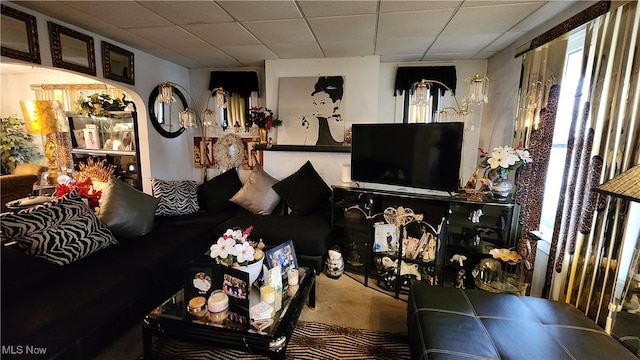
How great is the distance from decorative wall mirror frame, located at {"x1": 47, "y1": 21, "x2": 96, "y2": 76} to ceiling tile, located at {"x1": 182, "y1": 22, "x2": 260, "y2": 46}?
1.02 m

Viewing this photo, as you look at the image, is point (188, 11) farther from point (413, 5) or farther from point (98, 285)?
point (98, 285)

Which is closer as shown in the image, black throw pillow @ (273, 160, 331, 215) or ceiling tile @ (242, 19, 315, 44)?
ceiling tile @ (242, 19, 315, 44)

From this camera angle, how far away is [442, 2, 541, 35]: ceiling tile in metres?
2.00

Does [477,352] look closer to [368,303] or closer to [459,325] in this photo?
[459,325]

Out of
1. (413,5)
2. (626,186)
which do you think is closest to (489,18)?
(413,5)

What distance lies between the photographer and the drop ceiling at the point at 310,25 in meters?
1.98

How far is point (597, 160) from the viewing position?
5.14 ft

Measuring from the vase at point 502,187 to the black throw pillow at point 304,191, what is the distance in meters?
1.70

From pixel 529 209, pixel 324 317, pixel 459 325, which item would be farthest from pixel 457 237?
pixel 324 317

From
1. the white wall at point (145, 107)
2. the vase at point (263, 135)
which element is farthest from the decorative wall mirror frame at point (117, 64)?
the vase at point (263, 135)

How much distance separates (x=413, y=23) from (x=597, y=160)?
65.2 inches

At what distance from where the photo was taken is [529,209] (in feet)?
7.07

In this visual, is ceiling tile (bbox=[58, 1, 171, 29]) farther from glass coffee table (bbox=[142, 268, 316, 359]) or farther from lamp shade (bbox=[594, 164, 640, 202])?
lamp shade (bbox=[594, 164, 640, 202])

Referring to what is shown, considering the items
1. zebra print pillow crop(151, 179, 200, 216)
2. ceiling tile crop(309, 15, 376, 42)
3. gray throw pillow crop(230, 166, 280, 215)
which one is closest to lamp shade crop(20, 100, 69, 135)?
zebra print pillow crop(151, 179, 200, 216)
